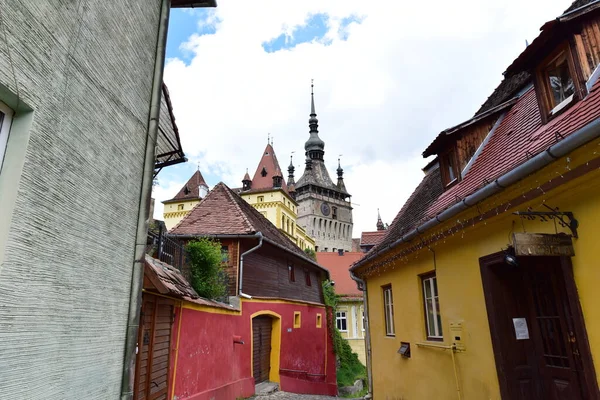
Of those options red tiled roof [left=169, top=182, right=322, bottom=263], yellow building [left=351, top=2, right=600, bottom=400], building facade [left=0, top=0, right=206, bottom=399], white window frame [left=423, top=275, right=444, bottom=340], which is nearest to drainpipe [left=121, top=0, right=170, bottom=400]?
building facade [left=0, top=0, right=206, bottom=399]

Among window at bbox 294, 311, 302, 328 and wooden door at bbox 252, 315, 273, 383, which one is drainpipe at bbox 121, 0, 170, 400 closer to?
wooden door at bbox 252, 315, 273, 383

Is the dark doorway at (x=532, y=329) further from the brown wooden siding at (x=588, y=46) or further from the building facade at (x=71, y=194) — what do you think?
the building facade at (x=71, y=194)

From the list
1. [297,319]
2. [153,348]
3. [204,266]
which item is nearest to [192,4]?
[153,348]

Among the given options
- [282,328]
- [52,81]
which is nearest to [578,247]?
[52,81]

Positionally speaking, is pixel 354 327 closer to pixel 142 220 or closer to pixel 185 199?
pixel 185 199

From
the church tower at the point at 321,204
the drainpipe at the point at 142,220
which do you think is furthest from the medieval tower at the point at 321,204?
the drainpipe at the point at 142,220

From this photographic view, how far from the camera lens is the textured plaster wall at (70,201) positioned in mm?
2562

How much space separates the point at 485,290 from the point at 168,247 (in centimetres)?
689

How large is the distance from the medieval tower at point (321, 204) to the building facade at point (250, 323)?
5210 cm

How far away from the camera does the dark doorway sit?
180 inches

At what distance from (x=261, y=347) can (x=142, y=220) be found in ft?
36.2

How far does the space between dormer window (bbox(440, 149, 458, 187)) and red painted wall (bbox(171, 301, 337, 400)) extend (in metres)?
5.86

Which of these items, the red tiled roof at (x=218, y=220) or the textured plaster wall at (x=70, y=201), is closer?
the textured plaster wall at (x=70, y=201)

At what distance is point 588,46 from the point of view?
4.47 m
